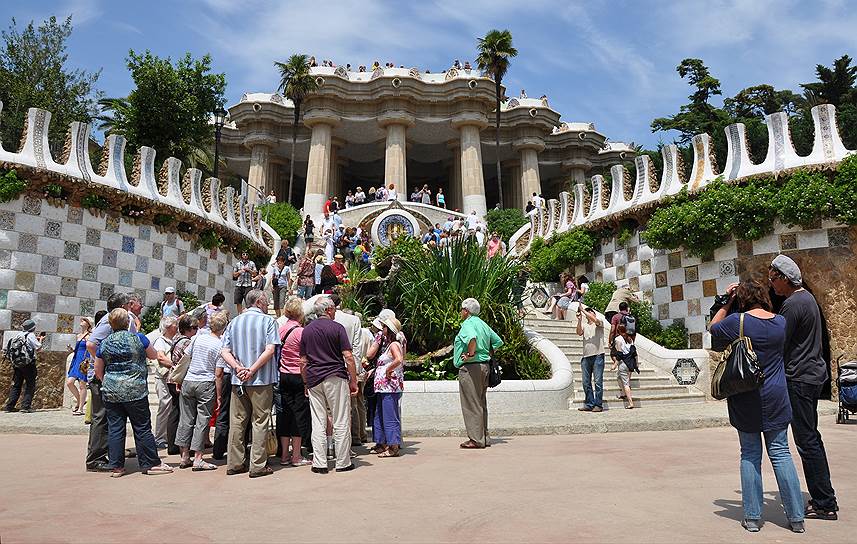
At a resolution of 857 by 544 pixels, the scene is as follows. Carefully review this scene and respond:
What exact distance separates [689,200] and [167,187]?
42.5 feet

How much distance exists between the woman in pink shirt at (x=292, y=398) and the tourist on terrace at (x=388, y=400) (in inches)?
34.0

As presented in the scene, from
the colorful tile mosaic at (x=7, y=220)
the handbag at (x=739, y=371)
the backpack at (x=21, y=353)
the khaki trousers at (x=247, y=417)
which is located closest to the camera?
the handbag at (x=739, y=371)

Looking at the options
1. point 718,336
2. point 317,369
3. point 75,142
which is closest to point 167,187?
point 75,142

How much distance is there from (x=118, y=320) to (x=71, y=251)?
856cm

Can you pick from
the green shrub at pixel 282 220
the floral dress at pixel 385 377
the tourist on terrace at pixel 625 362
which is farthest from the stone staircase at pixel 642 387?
the green shrub at pixel 282 220

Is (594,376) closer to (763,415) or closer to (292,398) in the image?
(292,398)

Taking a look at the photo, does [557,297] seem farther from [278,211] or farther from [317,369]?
[278,211]

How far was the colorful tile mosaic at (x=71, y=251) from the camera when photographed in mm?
13367

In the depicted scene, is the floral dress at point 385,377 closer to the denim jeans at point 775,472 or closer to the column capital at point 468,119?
the denim jeans at point 775,472

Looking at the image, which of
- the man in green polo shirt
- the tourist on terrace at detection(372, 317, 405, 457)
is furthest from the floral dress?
the man in green polo shirt

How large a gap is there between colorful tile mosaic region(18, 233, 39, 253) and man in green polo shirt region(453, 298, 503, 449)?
32.8 ft

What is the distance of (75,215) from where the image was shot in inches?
535

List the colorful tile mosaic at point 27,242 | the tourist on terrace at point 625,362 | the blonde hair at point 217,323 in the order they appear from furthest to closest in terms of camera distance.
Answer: the colorful tile mosaic at point 27,242, the tourist on terrace at point 625,362, the blonde hair at point 217,323

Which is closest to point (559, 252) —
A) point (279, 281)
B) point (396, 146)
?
point (279, 281)
